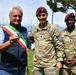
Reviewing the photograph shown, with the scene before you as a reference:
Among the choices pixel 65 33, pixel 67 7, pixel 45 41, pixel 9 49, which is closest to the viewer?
pixel 9 49

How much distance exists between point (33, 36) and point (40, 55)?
427 millimetres

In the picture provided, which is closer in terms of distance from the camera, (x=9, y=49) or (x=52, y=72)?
(x=9, y=49)

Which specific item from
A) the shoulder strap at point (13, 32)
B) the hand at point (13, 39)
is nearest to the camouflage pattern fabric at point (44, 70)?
the shoulder strap at point (13, 32)

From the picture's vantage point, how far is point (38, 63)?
23.0 ft

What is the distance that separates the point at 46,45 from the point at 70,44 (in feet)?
2.10

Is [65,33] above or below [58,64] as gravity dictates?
above

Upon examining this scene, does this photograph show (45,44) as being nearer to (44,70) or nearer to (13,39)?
(44,70)

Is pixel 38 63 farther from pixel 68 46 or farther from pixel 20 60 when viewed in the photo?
pixel 20 60

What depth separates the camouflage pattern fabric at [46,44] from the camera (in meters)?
6.91

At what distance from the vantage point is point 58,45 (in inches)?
277

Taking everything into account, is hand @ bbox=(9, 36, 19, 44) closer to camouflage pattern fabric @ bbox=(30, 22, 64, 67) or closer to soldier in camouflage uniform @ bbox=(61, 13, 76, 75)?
camouflage pattern fabric @ bbox=(30, 22, 64, 67)

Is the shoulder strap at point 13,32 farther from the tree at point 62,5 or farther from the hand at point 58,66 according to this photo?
the tree at point 62,5

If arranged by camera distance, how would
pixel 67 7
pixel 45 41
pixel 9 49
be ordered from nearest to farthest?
pixel 9 49
pixel 45 41
pixel 67 7

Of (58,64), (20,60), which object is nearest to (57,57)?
(58,64)
